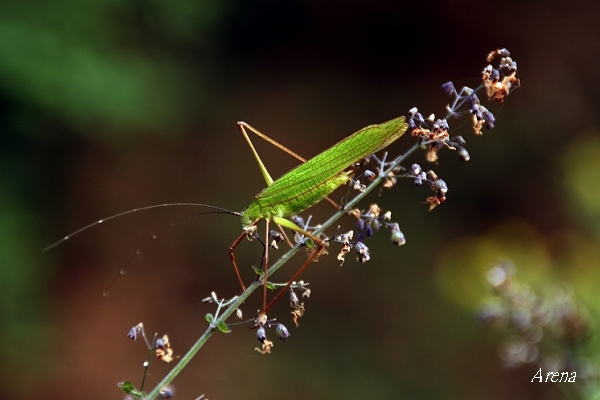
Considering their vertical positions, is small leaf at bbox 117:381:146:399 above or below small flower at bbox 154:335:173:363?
below

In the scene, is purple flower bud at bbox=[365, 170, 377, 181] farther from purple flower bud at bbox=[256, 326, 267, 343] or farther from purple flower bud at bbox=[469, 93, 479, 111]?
purple flower bud at bbox=[256, 326, 267, 343]

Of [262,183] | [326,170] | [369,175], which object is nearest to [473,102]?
[369,175]

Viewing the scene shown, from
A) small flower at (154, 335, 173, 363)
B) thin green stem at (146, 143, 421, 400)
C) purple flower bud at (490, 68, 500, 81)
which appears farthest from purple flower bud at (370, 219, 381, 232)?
small flower at (154, 335, 173, 363)

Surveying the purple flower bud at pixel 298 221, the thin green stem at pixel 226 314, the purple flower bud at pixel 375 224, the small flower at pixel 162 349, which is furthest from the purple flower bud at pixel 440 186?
the small flower at pixel 162 349

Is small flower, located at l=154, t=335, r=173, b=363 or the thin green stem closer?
the thin green stem

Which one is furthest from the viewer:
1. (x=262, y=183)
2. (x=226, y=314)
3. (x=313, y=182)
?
(x=262, y=183)

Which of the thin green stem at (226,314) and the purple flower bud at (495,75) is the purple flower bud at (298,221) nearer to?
the thin green stem at (226,314)

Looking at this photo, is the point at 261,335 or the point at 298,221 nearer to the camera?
the point at 261,335

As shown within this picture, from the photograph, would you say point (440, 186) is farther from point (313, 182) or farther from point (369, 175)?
point (313, 182)
